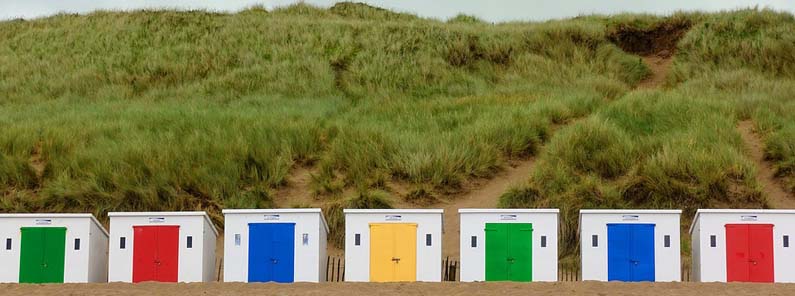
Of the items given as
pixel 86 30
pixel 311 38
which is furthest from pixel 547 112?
pixel 86 30

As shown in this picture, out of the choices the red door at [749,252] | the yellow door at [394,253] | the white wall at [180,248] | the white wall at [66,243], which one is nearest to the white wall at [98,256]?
the white wall at [66,243]

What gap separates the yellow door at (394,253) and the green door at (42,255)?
4.72m

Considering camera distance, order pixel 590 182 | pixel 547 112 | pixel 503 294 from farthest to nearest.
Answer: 1. pixel 547 112
2. pixel 590 182
3. pixel 503 294

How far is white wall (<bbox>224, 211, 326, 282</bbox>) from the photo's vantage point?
21406 mm

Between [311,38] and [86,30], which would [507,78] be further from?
[86,30]

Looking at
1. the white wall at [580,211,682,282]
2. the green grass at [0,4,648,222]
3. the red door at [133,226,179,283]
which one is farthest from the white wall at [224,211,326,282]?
the green grass at [0,4,648,222]

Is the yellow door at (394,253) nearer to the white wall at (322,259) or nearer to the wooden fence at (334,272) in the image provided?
the white wall at (322,259)

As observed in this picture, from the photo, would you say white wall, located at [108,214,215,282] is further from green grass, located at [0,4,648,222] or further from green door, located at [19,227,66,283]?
green grass, located at [0,4,648,222]

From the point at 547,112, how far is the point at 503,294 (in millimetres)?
16972

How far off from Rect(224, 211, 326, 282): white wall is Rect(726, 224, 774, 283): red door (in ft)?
20.3

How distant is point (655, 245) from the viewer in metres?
21.4

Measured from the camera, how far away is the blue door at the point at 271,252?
21438 mm

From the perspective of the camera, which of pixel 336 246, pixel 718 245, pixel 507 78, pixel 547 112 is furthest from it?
pixel 507 78

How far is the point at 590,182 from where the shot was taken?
98.2 ft
